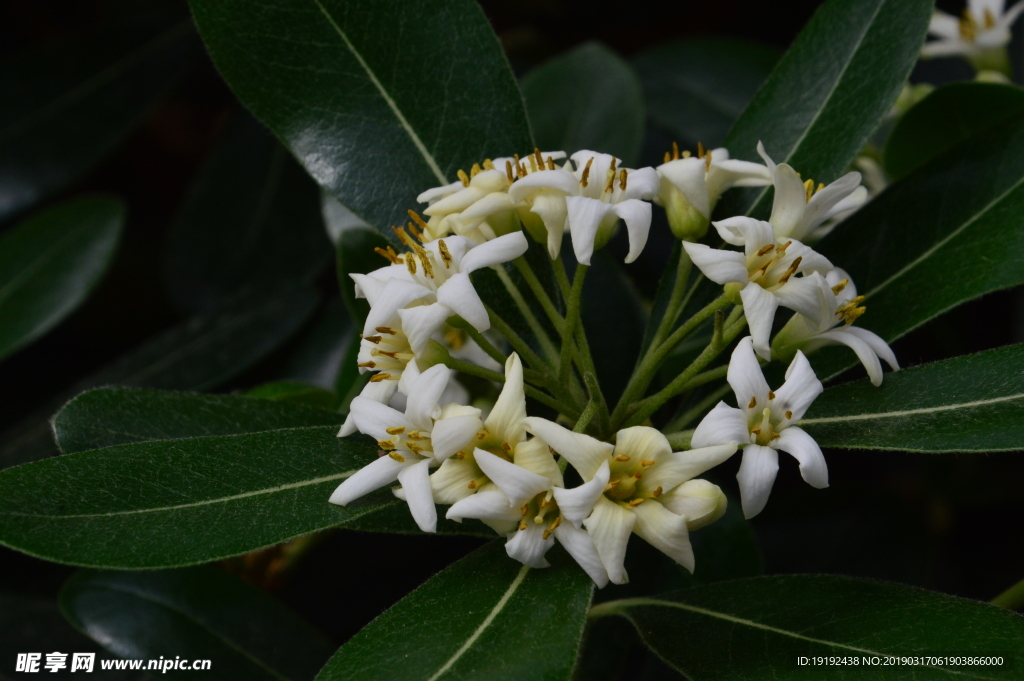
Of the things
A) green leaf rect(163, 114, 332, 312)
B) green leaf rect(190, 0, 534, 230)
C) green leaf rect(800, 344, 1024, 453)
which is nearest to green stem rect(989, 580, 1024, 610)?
green leaf rect(800, 344, 1024, 453)

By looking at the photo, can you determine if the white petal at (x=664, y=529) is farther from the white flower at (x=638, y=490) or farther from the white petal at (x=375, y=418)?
the white petal at (x=375, y=418)

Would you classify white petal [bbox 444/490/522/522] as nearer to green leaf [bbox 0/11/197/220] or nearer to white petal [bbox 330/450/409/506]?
white petal [bbox 330/450/409/506]

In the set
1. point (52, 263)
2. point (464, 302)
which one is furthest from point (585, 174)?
point (52, 263)

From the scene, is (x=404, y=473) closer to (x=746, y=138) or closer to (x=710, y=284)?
(x=710, y=284)

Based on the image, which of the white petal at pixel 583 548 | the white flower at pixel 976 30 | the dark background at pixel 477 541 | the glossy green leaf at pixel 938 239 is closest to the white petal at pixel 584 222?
the white petal at pixel 583 548

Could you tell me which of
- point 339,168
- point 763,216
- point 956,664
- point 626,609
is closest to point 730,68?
point 763,216

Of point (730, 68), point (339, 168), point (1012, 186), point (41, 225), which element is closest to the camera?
point (1012, 186)
